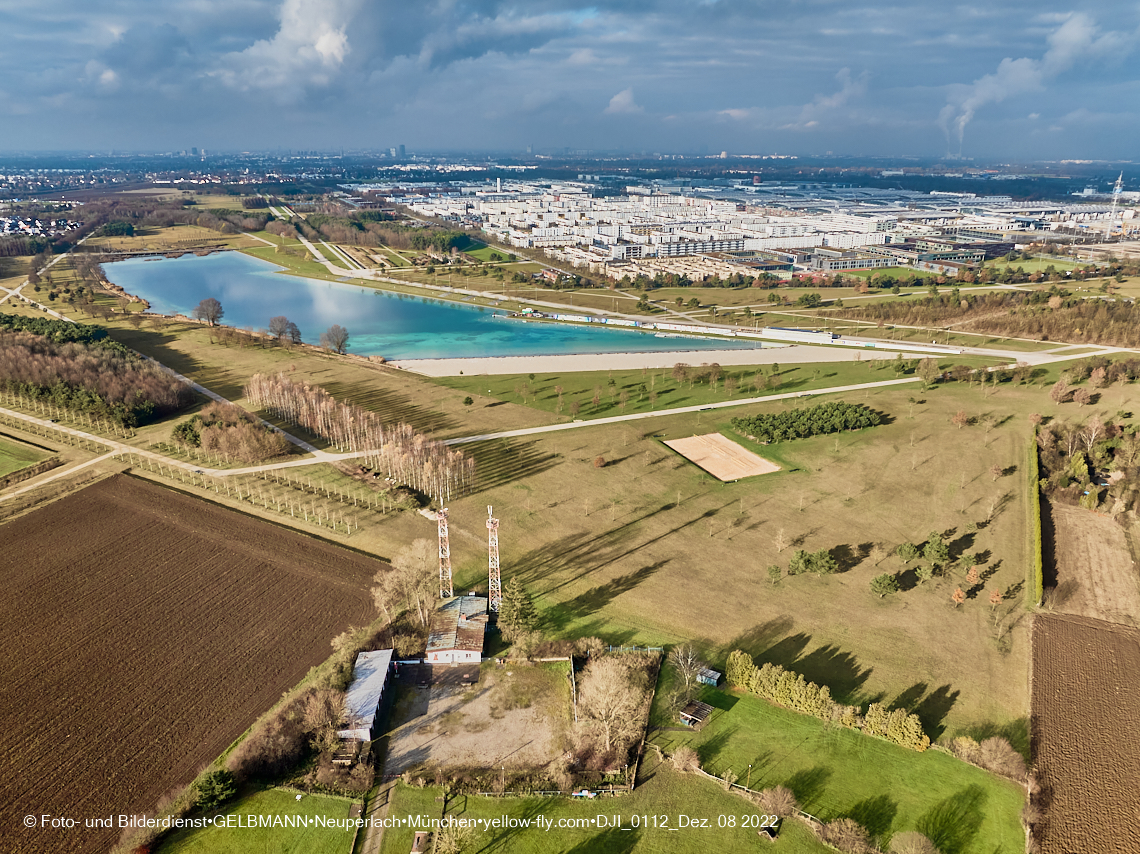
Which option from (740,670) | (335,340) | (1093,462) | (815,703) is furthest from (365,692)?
(335,340)

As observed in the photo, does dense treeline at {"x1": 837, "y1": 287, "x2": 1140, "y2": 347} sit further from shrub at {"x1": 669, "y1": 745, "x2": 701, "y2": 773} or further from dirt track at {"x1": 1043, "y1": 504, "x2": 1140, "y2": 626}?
shrub at {"x1": 669, "y1": 745, "x2": 701, "y2": 773}

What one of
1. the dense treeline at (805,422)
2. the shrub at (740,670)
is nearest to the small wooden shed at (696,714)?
the shrub at (740,670)

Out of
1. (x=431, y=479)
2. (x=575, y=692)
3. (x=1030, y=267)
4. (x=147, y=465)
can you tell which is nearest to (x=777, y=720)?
(x=575, y=692)

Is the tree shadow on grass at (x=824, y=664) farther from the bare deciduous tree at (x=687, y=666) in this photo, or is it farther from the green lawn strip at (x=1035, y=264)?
the green lawn strip at (x=1035, y=264)

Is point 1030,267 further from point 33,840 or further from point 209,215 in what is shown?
point 209,215

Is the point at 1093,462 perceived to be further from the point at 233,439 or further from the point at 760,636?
the point at 233,439

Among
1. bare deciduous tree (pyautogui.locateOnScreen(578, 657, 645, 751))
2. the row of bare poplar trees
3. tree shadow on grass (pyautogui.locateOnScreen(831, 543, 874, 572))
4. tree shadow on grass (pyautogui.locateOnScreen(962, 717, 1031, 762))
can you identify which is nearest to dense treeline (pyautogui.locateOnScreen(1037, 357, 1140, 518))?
tree shadow on grass (pyautogui.locateOnScreen(831, 543, 874, 572))
